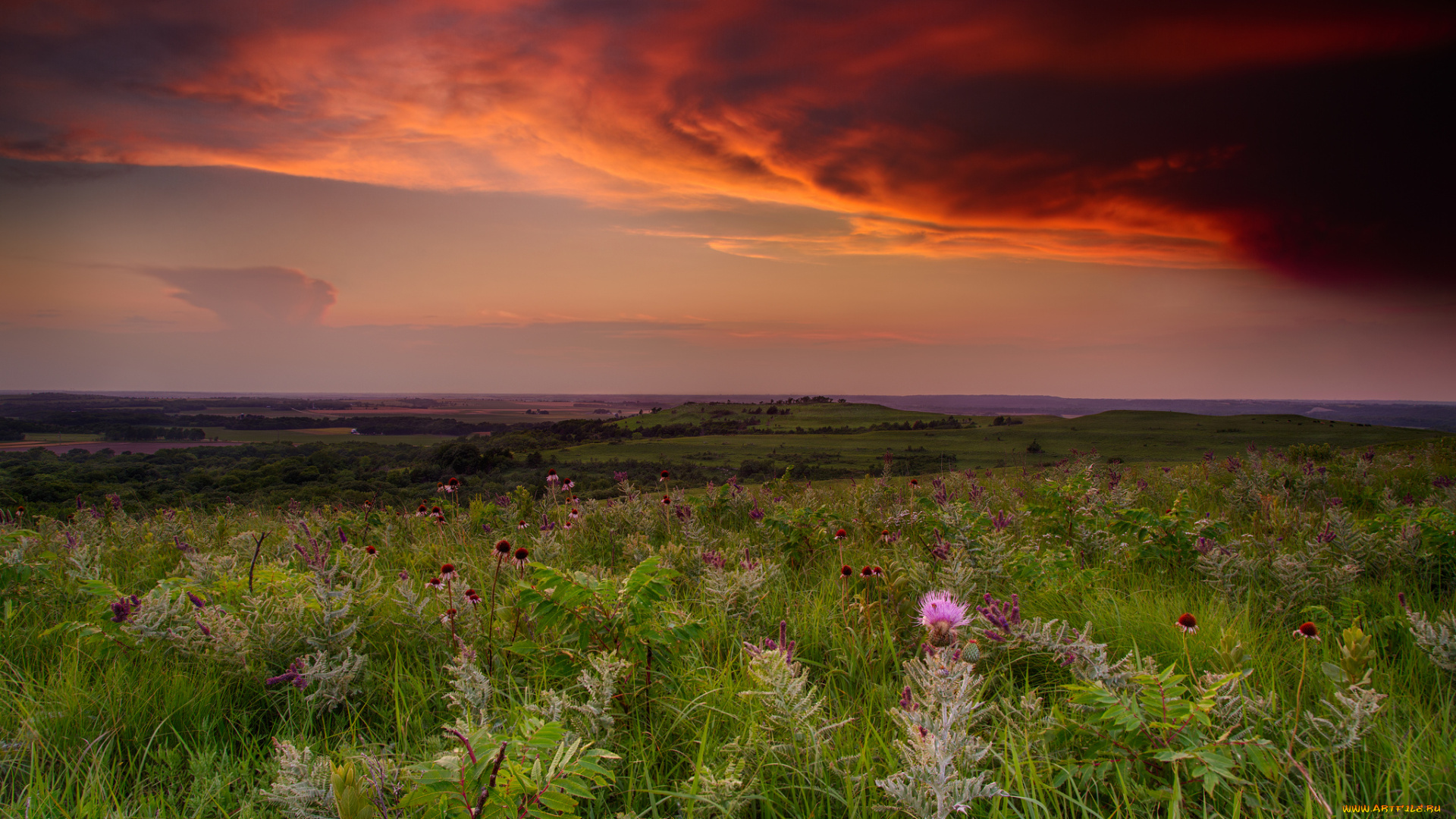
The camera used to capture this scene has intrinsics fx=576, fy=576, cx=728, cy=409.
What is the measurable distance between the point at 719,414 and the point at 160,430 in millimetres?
40672

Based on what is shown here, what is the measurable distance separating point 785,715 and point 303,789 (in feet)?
5.96

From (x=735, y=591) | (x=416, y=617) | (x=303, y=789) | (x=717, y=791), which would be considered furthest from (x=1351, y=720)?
(x=416, y=617)

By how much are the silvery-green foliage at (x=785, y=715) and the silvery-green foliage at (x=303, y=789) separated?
5.01 ft

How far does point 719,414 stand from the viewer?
187 ft

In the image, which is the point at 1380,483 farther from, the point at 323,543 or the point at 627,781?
the point at 323,543

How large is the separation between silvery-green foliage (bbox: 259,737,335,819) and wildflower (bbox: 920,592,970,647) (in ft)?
7.57

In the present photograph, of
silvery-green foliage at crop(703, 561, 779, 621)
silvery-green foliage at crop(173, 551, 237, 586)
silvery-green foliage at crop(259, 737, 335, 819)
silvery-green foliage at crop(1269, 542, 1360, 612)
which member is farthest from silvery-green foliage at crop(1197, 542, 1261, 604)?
silvery-green foliage at crop(173, 551, 237, 586)

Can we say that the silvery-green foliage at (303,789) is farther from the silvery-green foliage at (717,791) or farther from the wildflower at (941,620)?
the wildflower at (941,620)

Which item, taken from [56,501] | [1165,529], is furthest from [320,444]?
[1165,529]

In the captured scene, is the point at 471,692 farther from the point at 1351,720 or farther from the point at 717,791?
the point at 1351,720

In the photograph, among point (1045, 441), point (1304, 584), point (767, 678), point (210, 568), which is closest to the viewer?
point (767, 678)

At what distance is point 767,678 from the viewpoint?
253 centimetres

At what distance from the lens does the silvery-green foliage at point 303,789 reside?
1927 mm

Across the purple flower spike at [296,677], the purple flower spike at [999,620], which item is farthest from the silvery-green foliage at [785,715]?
the purple flower spike at [296,677]
